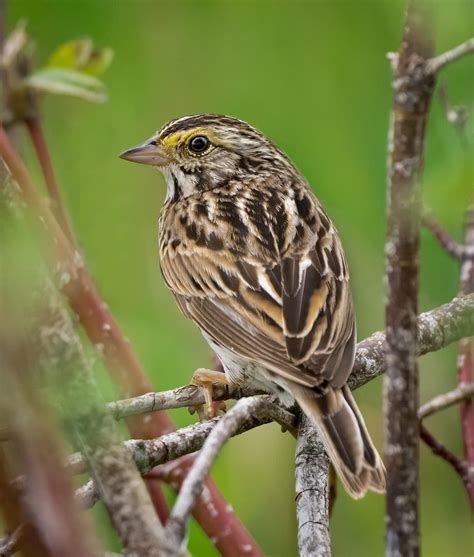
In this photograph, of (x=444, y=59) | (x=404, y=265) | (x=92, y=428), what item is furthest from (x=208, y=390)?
(x=92, y=428)

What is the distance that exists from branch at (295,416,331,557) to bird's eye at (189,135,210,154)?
195 cm

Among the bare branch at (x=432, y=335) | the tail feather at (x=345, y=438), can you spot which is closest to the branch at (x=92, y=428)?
the tail feather at (x=345, y=438)

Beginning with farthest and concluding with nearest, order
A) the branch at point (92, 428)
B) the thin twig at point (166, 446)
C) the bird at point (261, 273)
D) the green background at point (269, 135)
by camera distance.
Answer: the green background at point (269, 135) → the bird at point (261, 273) → the thin twig at point (166, 446) → the branch at point (92, 428)

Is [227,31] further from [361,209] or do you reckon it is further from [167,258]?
[167,258]

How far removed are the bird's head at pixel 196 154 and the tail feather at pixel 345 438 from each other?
6.23 feet

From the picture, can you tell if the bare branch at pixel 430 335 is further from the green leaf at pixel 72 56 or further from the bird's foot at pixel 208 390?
the green leaf at pixel 72 56

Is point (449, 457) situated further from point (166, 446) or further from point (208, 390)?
point (208, 390)

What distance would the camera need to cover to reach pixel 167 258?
5.19 metres

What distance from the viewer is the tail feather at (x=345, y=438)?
3.24 m

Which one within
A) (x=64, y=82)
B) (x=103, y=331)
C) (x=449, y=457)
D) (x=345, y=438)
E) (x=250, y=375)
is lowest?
(x=449, y=457)

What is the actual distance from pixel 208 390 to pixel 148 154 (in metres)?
1.60

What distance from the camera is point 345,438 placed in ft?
11.2

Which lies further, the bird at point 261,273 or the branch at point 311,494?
the bird at point 261,273

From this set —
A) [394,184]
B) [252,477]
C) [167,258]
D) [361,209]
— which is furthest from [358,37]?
[394,184]
